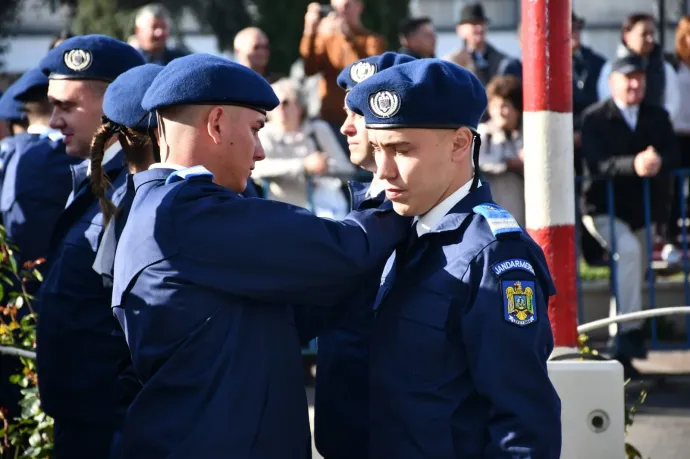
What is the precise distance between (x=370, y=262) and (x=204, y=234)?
406mm

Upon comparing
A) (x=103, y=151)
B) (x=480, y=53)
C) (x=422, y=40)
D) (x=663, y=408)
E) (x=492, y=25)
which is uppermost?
(x=492, y=25)

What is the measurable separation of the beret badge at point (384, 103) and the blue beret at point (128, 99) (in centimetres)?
78

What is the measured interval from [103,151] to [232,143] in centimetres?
67

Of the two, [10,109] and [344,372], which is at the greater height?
[10,109]

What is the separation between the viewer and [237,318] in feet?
10.1

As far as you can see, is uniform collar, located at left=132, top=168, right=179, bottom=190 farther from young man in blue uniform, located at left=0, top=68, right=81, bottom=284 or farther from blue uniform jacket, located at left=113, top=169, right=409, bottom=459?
young man in blue uniform, located at left=0, top=68, right=81, bottom=284

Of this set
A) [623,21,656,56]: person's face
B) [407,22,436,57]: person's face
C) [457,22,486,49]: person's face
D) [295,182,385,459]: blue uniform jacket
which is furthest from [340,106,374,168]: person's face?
[623,21,656,56]: person's face

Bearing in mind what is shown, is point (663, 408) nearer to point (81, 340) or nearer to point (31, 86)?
point (31, 86)

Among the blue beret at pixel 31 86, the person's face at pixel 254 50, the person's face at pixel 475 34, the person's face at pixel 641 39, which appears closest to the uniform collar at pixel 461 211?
the blue beret at pixel 31 86

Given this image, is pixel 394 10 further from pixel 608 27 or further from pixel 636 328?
pixel 608 27

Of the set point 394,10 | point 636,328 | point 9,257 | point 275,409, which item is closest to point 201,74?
point 275,409

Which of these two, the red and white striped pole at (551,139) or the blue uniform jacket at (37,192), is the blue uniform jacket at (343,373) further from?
the blue uniform jacket at (37,192)

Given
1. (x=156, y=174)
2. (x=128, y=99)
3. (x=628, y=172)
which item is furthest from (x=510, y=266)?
(x=628, y=172)

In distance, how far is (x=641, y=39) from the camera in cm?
937
